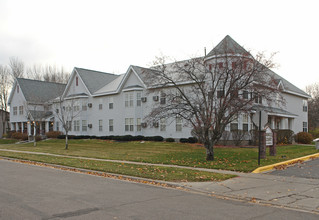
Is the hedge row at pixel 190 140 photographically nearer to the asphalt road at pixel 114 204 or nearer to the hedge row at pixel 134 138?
the hedge row at pixel 134 138

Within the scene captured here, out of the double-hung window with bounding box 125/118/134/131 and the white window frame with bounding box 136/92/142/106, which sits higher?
the white window frame with bounding box 136/92/142/106

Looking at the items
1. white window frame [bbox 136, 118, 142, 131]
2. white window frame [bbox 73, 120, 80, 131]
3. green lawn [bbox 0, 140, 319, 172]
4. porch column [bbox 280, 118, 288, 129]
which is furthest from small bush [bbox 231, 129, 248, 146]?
white window frame [bbox 73, 120, 80, 131]

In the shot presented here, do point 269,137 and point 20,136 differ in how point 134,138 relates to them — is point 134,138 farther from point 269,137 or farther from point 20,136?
point 20,136

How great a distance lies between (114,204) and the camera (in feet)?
25.8

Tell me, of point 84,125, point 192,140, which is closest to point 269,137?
point 192,140

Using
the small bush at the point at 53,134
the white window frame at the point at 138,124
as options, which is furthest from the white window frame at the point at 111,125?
the small bush at the point at 53,134

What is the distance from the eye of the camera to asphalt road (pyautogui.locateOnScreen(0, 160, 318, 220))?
6875mm

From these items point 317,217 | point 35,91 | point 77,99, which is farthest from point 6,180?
point 35,91

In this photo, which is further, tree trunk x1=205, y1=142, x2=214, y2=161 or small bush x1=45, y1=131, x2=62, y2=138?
small bush x1=45, y1=131, x2=62, y2=138

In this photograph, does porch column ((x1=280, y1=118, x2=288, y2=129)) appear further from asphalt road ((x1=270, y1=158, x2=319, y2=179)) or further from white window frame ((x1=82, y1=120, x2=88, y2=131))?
white window frame ((x1=82, y1=120, x2=88, y2=131))

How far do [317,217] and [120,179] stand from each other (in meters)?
7.30

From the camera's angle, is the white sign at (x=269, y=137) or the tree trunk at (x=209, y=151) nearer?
the tree trunk at (x=209, y=151)

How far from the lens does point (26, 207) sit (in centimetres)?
743

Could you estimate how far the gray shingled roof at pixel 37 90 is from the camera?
48188 millimetres
